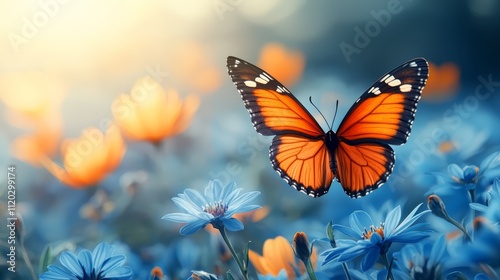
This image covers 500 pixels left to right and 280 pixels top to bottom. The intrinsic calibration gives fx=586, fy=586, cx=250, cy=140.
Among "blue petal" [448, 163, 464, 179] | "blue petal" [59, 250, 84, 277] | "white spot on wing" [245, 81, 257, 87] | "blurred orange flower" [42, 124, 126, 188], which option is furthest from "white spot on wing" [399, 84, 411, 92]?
"blue petal" [59, 250, 84, 277]

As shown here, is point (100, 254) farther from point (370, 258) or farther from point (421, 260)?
point (421, 260)

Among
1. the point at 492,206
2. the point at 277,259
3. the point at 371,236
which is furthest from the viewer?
the point at 277,259

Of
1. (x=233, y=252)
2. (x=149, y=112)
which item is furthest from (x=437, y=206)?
(x=149, y=112)

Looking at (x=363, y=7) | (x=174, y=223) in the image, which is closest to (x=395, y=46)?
(x=363, y=7)

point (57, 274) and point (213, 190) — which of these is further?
point (213, 190)

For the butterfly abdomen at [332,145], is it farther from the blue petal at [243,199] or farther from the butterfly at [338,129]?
the blue petal at [243,199]

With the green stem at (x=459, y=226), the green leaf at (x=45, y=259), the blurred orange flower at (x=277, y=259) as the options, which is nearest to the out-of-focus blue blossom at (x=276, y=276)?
the blurred orange flower at (x=277, y=259)

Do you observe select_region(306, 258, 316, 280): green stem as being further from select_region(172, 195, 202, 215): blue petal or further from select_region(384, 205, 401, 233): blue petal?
select_region(172, 195, 202, 215): blue petal
